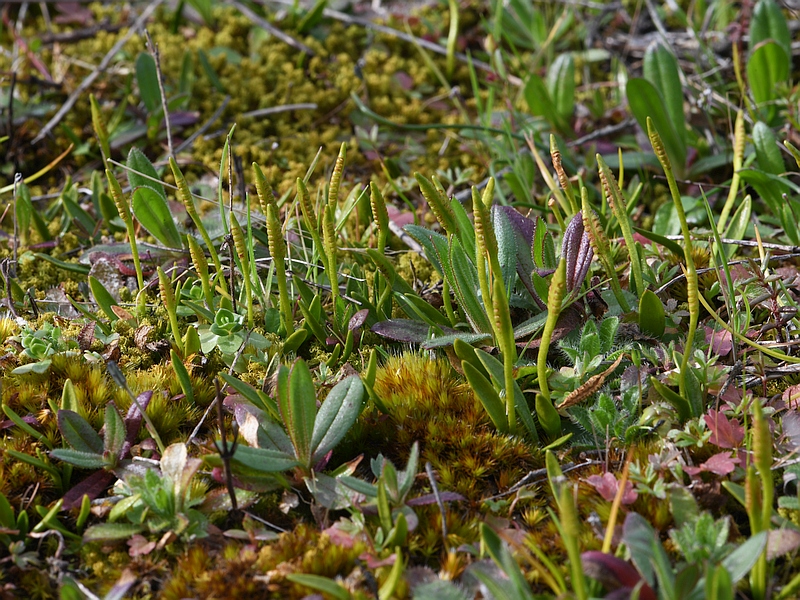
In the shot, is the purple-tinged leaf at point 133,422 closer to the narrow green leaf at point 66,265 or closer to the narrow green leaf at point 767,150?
the narrow green leaf at point 66,265

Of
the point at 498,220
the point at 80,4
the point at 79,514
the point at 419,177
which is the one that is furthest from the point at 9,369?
the point at 80,4

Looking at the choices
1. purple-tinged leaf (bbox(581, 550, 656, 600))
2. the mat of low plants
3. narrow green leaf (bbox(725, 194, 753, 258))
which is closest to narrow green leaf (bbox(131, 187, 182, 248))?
the mat of low plants

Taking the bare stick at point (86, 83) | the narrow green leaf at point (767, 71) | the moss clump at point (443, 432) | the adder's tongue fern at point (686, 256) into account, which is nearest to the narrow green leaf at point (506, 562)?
the moss clump at point (443, 432)


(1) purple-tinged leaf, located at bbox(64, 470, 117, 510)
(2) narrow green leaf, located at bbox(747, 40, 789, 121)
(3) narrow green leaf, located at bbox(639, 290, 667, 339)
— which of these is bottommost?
(1) purple-tinged leaf, located at bbox(64, 470, 117, 510)

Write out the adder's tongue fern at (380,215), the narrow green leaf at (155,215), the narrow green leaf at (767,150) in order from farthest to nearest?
the narrow green leaf at (767,150) < the narrow green leaf at (155,215) < the adder's tongue fern at (380,215)

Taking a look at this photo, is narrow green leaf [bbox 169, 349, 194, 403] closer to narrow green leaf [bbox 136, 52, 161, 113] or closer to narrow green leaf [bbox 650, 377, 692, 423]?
narrow green leaf [bbox 650, 377, 692, 423]

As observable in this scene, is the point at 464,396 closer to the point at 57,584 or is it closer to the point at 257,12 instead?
the point at 57,584

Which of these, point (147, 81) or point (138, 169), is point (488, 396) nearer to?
point (138, 169)

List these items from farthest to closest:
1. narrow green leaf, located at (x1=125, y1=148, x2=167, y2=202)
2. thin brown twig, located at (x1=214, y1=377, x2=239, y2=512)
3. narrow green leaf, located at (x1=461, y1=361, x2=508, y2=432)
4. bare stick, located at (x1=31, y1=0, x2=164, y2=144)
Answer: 1. bare stick, located at (x1=31, y1=0, x2=164, y2=144)
2. narrow green leaf, located at (x1=125, y1=148, x2=167, y2=202)
3. narrow green leaf, located at (x1=461, y1=361, x2=508, y2=432)
4. thin brown twig, located at (x1=214, y1=377, x2=239, y2=512)
